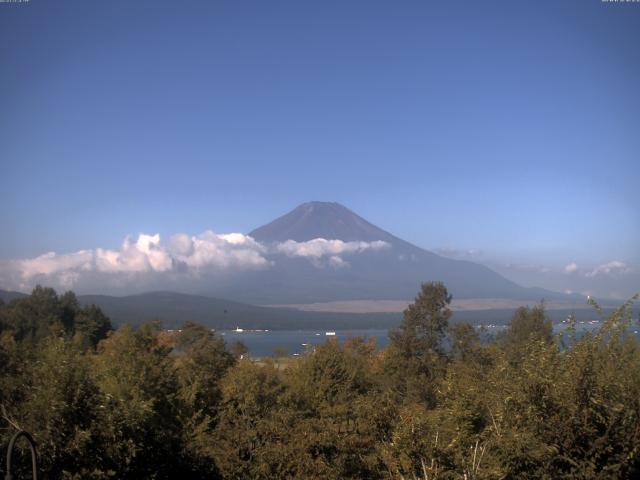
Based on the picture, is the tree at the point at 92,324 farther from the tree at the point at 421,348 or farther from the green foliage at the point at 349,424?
the green foliage at the point at 349,424

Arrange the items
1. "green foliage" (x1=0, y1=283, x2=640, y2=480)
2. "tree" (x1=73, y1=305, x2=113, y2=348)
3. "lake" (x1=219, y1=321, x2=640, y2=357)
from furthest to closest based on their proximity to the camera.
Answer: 1. "lake" (x1=219, y1=321, x2=640, y2=357)
2. "tree" (x1=73, y1=305, x2=113, y2=348)
3. "green foliage" (x1=0, y1=283, x2=640, y2=480)

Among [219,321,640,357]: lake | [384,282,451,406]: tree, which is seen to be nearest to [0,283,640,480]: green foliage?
[384,282,451,406]: tree

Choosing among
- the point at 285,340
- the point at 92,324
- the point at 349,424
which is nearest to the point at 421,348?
the point at 349,424

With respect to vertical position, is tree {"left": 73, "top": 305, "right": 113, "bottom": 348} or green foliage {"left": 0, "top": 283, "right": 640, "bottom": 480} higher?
green foliage {"left": 0, "top": 283, "right": 640, "bottom": 480}

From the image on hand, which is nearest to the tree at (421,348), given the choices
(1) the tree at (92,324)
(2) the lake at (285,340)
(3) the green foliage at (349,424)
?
(2) the lake at (285,340)

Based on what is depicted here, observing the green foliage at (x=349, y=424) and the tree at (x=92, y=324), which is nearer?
the green foliage at (x=349, y=424)

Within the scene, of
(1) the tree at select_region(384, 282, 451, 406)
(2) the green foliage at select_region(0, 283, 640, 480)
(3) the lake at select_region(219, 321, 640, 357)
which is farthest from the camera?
(3) the lake at select_region(219, 321, 640, 357)

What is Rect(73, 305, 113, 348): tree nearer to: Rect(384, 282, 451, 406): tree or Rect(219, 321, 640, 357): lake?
Rect(219, 321, 640, 357): lake

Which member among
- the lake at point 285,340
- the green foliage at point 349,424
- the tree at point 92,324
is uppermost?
the green foliage at point 349,424

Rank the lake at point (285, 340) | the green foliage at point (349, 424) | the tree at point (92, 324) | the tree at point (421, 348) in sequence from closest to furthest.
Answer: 1. the green foliage at point (349, 424)
2. the tree at point (421, 348)
3. the tree at point (92, 324)
4. the lake at point (285, 340)

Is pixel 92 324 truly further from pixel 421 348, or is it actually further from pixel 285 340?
pixel 285 340

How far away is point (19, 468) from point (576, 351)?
11.4 metres

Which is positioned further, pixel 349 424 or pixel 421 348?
pixel 421 348

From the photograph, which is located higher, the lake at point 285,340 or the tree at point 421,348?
the tree at point 421,348
